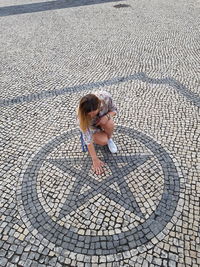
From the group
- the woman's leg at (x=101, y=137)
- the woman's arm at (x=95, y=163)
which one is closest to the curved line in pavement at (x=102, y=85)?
the woman's leg at (x=101, y=137)

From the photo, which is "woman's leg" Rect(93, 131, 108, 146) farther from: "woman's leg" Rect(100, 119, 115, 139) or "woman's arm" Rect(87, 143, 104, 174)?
"woman's arm" Rect(87, 143, 104, 174)

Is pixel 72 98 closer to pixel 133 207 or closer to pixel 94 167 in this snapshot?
pixel 94 167

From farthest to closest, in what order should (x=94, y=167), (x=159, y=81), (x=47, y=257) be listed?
(x=159, y=81), (x=94, y=167), (x=47, y=257)

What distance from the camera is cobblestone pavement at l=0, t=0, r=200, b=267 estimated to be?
10.9 ft

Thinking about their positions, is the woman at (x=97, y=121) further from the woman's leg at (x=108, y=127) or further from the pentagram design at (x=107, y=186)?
the pentagram design at (x=107, y=186)

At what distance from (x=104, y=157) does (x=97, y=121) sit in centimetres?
73

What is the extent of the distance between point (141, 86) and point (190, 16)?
693 cm

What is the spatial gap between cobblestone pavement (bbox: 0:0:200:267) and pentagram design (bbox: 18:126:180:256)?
0.02 m

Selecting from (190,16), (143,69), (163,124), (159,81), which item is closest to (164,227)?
(163,124)

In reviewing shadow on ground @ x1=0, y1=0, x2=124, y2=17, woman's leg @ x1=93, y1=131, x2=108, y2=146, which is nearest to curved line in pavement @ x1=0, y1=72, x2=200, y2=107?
woman's leg @ x1=93, y1=131, x2=108, y2=146

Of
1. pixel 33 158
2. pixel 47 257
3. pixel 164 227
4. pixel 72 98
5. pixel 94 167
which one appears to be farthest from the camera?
pixel 72 98

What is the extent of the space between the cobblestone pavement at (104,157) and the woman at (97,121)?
206 millimetres

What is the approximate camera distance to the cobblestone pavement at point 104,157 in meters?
3.32

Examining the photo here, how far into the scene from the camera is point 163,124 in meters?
5.27
